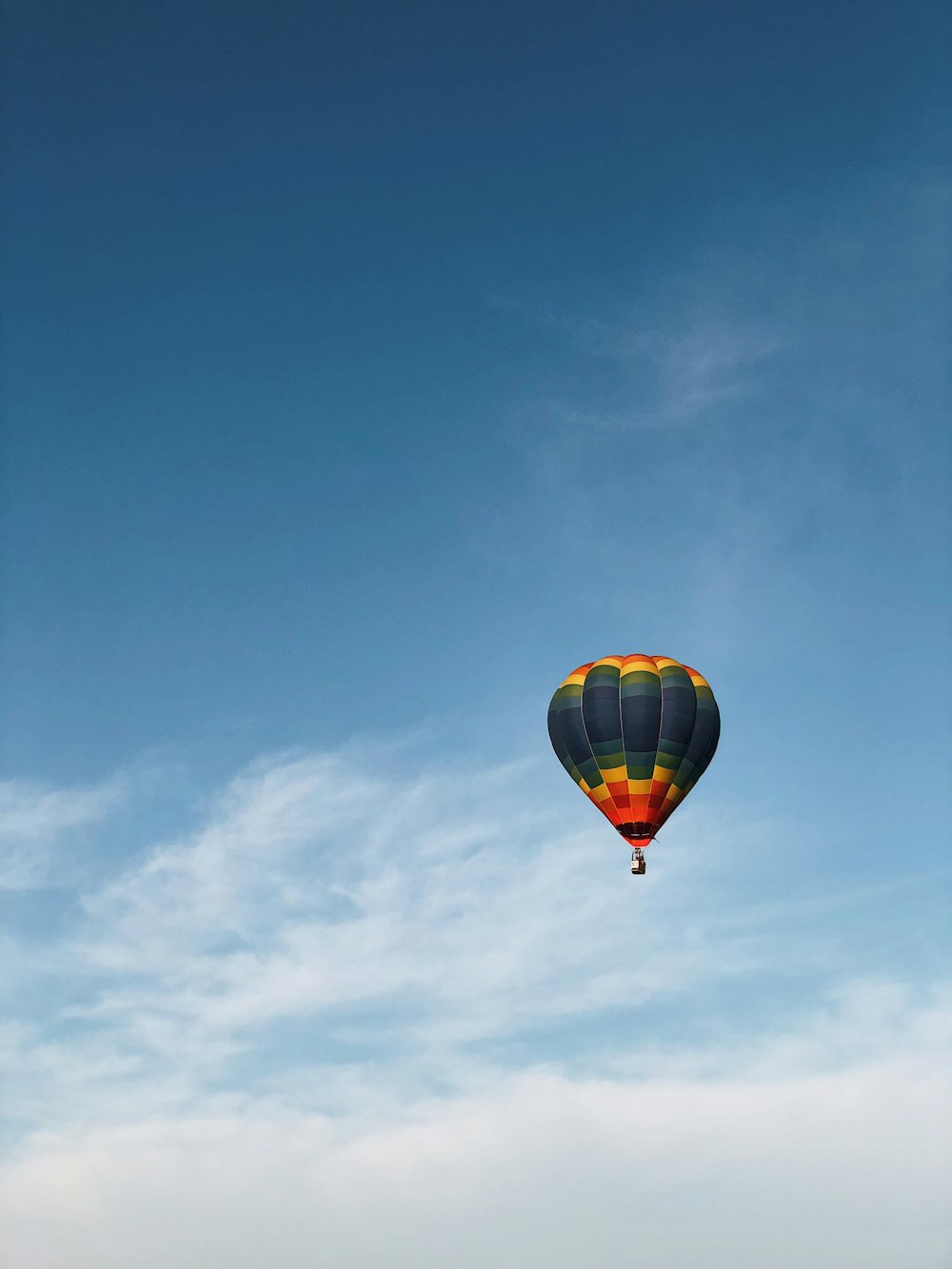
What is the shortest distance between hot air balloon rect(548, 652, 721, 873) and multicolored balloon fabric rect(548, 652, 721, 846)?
1.9 inches

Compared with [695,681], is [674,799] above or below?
below

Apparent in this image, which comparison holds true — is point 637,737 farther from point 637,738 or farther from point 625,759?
point 625,759

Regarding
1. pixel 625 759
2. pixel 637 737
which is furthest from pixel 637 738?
pixel 625 759

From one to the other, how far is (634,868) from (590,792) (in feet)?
15.2

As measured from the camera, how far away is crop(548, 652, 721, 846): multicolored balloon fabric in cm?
6694

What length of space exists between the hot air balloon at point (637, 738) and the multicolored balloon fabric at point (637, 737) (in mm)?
49

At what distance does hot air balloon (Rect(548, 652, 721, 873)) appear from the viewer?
66.9m

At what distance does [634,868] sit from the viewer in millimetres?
68188

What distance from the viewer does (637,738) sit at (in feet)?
219

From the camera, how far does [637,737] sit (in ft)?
219

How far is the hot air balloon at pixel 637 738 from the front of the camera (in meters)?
66.9

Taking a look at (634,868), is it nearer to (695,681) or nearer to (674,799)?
(674,799)

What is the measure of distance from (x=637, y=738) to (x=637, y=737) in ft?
0.16

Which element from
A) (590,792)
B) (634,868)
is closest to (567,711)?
(590,792)
